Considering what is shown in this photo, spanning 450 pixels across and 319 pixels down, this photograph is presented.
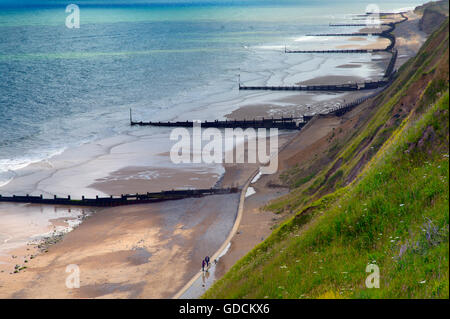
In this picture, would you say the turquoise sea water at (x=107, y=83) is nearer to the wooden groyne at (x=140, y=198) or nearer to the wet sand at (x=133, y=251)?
the wooden groyne at (x=140, y=198)

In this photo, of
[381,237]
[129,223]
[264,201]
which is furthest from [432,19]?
[381,237]

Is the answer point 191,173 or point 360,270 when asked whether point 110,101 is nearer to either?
point 191,173

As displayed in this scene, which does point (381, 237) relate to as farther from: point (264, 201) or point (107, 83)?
point (107, 83)

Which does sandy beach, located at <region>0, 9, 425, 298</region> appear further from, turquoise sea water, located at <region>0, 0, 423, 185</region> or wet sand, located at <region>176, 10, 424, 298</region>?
turquoise sea water, located at <region>0, 0, 423, 185</region>

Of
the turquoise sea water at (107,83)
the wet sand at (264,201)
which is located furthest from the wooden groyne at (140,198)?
the turquoise sea water at (107,83)

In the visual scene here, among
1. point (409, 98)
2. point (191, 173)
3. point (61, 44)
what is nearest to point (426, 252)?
point (409, 98)
